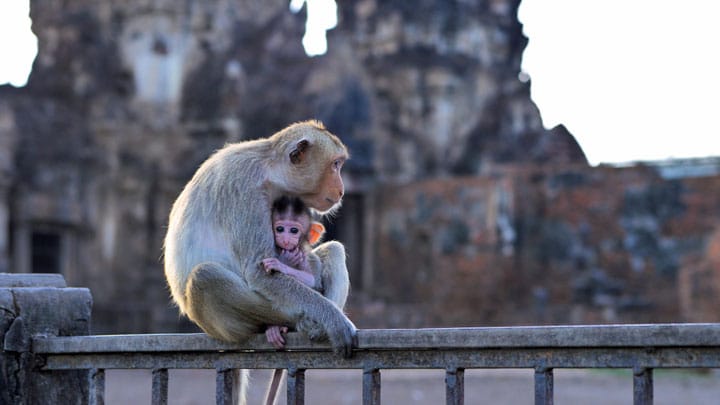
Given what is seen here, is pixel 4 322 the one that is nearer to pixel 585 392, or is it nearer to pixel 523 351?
pixel 523 351

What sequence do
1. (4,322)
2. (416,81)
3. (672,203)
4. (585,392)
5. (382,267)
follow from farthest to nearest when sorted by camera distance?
(416,81) → (382,267) → (672,203) → (585,392) → (4,322)

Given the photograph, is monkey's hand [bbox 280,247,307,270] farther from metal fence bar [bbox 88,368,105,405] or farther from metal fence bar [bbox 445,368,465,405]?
metal fence bar [bbox 445,368,465,405]

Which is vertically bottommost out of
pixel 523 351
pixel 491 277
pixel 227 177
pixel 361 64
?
pixel 523 351

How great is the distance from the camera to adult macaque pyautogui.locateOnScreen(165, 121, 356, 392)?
13.7 ft

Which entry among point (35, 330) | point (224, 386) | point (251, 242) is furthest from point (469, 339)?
point (35, 330)

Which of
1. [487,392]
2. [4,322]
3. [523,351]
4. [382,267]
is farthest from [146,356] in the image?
[382,267]

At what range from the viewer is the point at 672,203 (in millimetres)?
21781

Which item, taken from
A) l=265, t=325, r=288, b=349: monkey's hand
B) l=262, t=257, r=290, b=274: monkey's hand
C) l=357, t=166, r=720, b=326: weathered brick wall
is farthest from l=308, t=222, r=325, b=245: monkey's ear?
l=357, t=166, r=720, b=326: weathered brick wall

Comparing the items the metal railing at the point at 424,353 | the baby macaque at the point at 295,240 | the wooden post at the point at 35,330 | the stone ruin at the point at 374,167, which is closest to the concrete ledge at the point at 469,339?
the metal railing at the point at 424,353

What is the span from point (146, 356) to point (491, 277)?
19.2 meters

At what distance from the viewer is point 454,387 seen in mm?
3455

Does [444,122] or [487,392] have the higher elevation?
A: [444,122]

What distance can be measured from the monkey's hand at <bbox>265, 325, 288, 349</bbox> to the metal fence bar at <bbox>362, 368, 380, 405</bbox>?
0.39 m

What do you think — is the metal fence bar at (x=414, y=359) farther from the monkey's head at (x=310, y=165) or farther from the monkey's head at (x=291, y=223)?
the monkey's head at (x=310, y=165)
